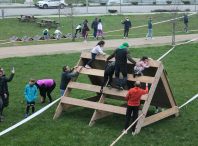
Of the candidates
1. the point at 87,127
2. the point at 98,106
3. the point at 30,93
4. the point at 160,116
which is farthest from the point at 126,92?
the point at 30,93

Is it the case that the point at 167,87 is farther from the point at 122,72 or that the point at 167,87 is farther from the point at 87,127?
the point at 87,127

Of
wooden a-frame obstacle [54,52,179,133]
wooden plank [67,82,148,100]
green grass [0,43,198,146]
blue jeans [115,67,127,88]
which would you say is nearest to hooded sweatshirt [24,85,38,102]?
green grass [0,43,198,146]

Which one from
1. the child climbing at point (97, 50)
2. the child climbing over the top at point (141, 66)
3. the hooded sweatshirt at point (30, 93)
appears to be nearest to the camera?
the child climbing over the top at point (141, 66)

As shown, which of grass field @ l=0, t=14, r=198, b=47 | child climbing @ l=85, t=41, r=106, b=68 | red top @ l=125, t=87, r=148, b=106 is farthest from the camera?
grass field @ l=0, t=14, r=198, b=47

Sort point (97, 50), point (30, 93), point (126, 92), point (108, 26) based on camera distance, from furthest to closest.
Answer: point (108, 26) → point (97, 50) → point (30, 93) → point (126, 92)

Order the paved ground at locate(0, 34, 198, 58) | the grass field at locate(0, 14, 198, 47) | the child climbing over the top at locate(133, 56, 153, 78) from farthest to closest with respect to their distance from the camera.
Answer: the grass field at locate(0, 14, 198, 47) → the paved ground at locate(0, 34, 198, 58) → the child climbing over the top at locate(133, 56, 153, 78)

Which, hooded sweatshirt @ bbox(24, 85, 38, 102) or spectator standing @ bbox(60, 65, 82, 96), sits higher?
spectator standing @ bbox(60, 65, 82, 96)

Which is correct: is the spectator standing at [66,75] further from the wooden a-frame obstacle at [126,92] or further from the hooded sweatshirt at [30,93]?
the hooded sweatshirt at [30,93]

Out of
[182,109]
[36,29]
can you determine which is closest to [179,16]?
[36,29]

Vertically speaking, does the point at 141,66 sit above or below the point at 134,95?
above

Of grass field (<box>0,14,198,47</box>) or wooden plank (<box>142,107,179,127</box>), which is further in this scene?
grass field (<box>0,14,198,47</box>)

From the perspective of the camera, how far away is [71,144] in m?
7.14

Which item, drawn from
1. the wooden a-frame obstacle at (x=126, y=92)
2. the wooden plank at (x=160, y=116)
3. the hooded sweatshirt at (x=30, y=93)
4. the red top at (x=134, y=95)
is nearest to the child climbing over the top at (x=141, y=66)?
the wooden a-frame obstacle at (x=126, y=92)

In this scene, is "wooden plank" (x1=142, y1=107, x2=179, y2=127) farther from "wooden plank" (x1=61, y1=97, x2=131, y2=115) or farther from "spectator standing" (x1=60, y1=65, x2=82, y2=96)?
"spectator standing" (x1=60, y1=65, x2=82, y2=96)
